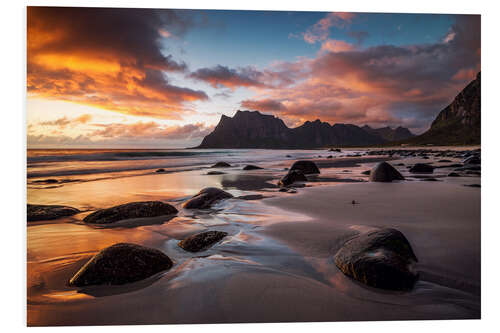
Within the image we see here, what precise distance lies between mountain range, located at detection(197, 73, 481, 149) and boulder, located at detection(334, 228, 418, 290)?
2659mm

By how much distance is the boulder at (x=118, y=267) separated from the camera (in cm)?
230

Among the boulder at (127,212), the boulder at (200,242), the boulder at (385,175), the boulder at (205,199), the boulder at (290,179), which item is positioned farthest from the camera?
the boulder at (290,179)

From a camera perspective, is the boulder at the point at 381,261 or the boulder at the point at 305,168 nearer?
the boulder at the point at 381,261

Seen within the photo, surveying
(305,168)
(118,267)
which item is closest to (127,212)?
(118,267)

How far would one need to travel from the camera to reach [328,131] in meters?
58.1

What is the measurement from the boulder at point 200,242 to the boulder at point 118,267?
534 mm

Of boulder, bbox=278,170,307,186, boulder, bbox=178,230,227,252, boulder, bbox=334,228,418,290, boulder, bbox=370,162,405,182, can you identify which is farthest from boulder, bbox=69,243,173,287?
boulder, bbox=370,162,405,182

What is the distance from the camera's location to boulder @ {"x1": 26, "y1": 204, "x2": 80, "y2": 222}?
4219 millimetres

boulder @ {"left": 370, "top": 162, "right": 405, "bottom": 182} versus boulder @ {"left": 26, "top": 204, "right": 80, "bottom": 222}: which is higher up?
boulder @ {"left": 370, "top": 162, "right": 405, "bottom": 182}

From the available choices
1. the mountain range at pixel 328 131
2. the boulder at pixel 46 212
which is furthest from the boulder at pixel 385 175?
the boulder at pixel 46 212

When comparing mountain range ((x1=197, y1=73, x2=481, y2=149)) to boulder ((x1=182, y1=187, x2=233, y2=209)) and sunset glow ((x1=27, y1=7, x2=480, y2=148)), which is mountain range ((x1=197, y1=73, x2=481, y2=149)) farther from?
boulder ((x1=182, y1=187, x2=233, y2=209))

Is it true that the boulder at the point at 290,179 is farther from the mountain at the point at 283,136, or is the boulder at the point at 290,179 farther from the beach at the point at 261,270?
the mountain at the point at 283,136

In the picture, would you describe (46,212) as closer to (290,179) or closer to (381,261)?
(381,261)
